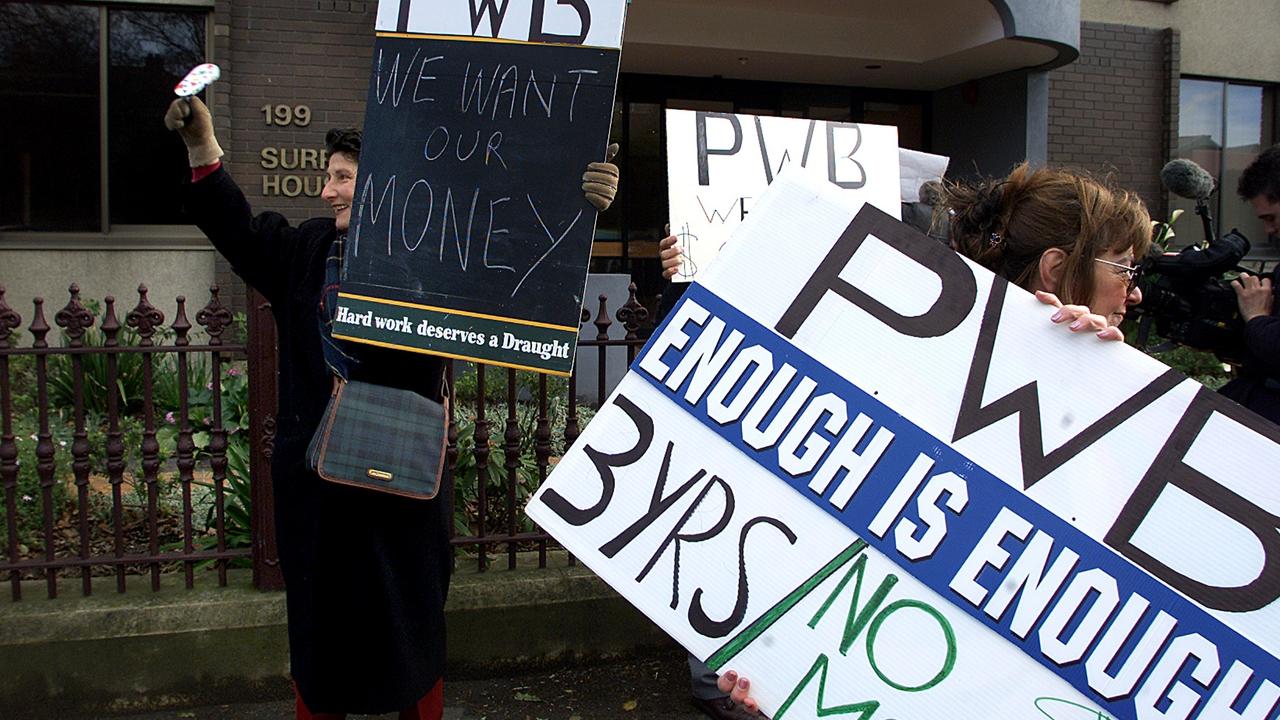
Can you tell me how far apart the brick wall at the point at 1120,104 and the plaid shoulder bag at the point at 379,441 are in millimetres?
8772

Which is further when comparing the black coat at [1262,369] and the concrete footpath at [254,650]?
the concrete footpath at [254,650]

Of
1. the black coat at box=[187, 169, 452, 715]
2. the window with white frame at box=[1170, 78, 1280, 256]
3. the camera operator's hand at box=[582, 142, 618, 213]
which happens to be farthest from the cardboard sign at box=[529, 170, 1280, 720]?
the window with white frame at box=[1170, 78, 1280, 256]

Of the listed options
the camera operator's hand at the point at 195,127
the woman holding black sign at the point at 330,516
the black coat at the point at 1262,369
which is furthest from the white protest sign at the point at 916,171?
the camera operator's hand at the point at 195,127

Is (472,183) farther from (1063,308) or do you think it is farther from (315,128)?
(315,128)

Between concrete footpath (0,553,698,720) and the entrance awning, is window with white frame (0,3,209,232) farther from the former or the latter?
concrete footpath (0,553,698,720)

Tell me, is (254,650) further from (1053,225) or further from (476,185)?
(1053,225)

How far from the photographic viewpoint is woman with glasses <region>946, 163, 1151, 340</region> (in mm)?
1973

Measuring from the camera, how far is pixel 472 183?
7.41ft

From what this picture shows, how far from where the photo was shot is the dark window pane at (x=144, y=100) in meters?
7.62

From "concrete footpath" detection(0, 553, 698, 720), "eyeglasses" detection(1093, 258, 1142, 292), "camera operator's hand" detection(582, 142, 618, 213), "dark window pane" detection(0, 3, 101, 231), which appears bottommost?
"concrete footpath" detection(0, 553, 698, 720)

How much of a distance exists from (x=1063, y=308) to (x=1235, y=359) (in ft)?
5.36

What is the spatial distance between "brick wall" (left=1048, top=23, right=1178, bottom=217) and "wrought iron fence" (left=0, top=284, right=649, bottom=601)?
7302 mm

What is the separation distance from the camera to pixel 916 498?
1.72 metres

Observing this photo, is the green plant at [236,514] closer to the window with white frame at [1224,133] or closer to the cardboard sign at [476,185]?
the cardboard sign at [476,185]
